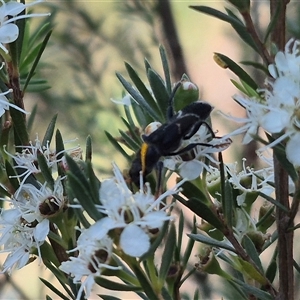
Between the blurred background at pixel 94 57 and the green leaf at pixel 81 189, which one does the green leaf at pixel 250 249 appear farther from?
the blurred background at pixel 94 57

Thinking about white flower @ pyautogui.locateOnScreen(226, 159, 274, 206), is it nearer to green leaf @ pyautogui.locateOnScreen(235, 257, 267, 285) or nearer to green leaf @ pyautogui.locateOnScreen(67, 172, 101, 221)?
green leaf @ pyautogui.locateOnScreen(235, 257, 267, 285)

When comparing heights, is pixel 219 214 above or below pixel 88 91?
above

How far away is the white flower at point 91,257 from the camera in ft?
1.00

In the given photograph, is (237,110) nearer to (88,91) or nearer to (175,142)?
(88,91)

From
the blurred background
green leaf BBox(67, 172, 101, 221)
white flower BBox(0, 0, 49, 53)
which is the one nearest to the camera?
green leaf BBox(67, 172, 101, 221)

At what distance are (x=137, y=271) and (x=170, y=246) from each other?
0.04m

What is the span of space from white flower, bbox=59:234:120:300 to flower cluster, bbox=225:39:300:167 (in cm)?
11

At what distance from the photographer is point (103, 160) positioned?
116 centimetres

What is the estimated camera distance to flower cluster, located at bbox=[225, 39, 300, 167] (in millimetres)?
316

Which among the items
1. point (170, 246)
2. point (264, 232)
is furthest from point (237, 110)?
point (170, 246)

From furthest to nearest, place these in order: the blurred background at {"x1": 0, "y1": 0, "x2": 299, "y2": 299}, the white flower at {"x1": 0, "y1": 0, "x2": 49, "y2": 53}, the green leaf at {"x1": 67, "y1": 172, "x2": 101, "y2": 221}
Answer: the blurred background at {"x1": 0, "y1": 0, "x2": 299, "y2": 299} → the white flower at {"x1": 0, "y1": 0, "x2": 49, "y2": 53} → the green leaf at {"x1": 67, "y1": 172, "x2": 101, "y2": 221}

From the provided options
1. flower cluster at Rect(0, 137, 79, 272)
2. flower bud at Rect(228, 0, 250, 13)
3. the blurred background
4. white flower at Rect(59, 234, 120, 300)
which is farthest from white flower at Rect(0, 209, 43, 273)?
the blurred background

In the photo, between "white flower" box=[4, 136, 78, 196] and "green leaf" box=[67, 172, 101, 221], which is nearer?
"green leaf" box=[67, 172, 101, 221]

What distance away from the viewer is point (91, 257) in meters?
0.32
